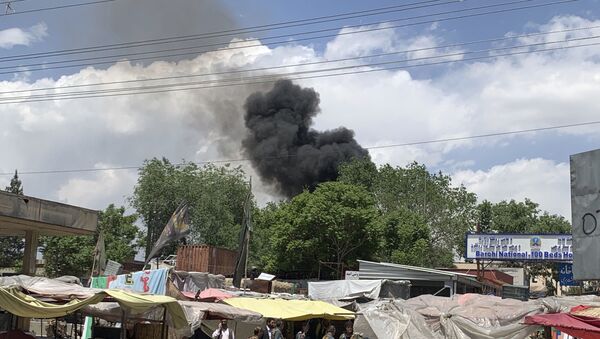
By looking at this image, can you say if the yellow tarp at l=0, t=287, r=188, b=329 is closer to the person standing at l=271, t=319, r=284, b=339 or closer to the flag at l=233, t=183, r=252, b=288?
the person standing at l=271, t=319, r=284, b=339

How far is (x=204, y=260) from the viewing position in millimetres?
36562

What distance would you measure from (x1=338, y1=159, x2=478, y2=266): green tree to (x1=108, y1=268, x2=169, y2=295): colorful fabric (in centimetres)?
3308

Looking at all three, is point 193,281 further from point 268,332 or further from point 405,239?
point 405,239

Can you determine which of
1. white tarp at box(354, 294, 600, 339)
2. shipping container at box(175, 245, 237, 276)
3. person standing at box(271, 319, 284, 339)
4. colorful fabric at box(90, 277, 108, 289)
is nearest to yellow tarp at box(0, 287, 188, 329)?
person standing at box(271, 319, 284, 339)

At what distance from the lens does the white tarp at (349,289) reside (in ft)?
86.4

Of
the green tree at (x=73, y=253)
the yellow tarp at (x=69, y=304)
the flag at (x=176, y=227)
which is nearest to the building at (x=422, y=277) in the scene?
the flag at (x=176, y=227)

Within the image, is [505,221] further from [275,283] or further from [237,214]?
[275,283]

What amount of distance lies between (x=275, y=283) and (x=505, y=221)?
34863mm

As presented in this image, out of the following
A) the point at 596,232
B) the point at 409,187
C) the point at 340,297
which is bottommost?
the point at 340,297

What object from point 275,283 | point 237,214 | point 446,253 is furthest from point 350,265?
point 237,214

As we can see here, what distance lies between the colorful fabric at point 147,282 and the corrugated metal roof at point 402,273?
11186 mm

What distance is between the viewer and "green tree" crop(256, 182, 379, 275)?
41.6 m

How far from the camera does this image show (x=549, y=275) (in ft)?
196

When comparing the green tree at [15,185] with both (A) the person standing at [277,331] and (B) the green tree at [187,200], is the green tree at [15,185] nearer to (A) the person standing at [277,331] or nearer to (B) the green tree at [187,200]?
(B) the green tree at [187,200]
